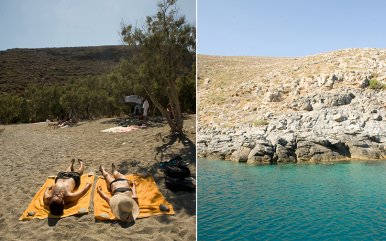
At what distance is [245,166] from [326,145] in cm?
405

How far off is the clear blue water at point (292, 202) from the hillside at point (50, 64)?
70.3 feet

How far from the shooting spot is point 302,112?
20234 mm

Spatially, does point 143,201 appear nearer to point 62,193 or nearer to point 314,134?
point 62,193

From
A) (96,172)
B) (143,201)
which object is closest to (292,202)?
(96,172)

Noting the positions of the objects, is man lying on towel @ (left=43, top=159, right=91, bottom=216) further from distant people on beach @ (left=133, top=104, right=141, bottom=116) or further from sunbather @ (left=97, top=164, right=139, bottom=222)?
distant people on beach @ (left=133, top=104, right=141, bottom=116)

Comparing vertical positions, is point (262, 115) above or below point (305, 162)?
above

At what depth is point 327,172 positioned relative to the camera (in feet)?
43.2

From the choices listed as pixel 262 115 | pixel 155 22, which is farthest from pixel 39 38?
pixel 262 115

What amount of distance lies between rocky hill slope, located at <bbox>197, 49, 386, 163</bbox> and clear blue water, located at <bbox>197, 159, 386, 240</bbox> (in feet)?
4.53

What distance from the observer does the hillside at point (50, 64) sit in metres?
35.8

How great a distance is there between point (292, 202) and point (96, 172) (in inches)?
228

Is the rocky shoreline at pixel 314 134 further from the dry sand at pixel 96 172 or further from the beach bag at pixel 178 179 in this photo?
the beach bag at pixel 178 179

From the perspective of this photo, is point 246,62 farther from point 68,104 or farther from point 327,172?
point 327,172

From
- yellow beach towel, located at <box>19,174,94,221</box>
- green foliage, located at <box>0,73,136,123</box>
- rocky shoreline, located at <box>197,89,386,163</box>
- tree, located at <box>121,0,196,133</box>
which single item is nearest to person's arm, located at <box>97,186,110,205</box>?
yellow beach towel, located at <box>19,174,94,221</box>
